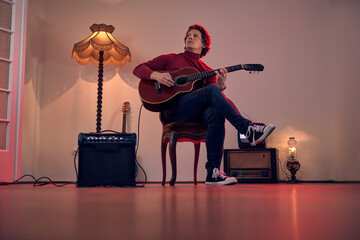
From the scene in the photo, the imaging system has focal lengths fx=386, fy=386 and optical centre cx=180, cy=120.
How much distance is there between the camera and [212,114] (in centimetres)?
240

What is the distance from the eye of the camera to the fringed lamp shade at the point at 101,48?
3.84 meters

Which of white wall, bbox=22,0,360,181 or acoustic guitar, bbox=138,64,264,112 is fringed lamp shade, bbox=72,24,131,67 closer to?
white wall, bbox=22,0,360,181

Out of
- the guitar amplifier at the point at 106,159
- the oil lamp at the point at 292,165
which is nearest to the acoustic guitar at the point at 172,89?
the guitar amplifier at the point at 106,159

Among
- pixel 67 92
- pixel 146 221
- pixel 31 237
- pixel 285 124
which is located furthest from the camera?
pixel 67 92

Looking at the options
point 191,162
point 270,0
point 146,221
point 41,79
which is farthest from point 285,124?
point 146,221

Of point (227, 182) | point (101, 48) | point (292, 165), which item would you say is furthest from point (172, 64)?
point (292, 165)

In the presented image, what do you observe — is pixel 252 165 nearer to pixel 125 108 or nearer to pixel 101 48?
pixel 125 108

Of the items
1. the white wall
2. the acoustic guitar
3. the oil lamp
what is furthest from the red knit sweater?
the oil lamp

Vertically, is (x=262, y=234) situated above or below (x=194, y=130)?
below

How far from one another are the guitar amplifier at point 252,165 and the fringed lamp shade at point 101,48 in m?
1.46

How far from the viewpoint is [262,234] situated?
380mm

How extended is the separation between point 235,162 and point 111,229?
133 inches

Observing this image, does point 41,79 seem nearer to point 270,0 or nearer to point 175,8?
point 175,8

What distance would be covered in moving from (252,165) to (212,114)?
1436 millimetres
